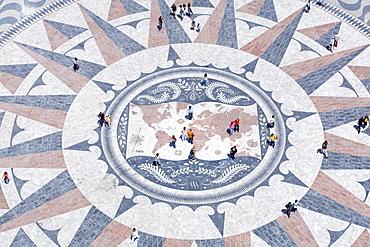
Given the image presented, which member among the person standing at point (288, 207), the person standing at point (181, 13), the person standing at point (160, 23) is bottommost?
the person standing at point (288, 207)

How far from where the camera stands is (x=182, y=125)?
3988cm

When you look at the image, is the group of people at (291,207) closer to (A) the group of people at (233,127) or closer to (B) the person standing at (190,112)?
(A) the group of people at (233,127)

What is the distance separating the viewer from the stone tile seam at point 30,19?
46128 millimetres

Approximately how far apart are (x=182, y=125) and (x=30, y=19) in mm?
18390

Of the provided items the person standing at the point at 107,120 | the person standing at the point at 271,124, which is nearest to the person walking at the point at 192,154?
the person standing at the point at 271,124

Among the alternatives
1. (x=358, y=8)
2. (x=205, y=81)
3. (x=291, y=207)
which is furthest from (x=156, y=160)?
(x=358, y=8)

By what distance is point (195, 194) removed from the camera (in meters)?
35.7

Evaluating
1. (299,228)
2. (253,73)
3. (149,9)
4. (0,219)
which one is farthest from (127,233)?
(149,9)

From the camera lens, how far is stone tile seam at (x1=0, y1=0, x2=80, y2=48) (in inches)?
1816

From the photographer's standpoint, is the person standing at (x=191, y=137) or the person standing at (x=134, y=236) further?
the person standing at (x=191, y=137)

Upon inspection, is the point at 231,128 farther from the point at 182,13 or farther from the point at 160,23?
the point at 182,13

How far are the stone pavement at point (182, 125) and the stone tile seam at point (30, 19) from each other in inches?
6.0

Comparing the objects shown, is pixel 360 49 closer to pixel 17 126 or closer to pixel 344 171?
pixel 344 171

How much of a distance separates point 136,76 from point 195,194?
479 inches
